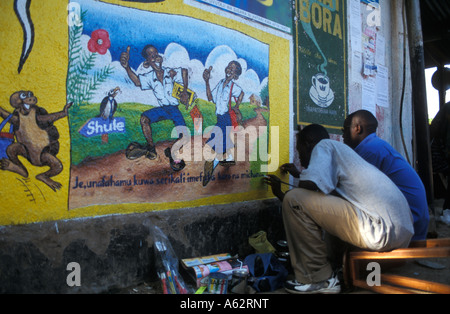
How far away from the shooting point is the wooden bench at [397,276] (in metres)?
2.04

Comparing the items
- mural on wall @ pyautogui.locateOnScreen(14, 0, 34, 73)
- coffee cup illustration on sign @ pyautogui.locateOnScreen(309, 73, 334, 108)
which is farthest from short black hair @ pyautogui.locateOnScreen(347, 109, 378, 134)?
mural on wall @ pyautogui.locateOnScreen(14, 0, 34, 73)

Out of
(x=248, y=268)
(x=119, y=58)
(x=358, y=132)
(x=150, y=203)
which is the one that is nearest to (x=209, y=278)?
(x=248, y=268)

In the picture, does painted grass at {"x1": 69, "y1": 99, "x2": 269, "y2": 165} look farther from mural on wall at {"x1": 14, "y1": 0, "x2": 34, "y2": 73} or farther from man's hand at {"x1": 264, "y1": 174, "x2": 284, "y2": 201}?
man's hand at {"x1": 264, "y1": 174, "x2": 284, "y2": 201}

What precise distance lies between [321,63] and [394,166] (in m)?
1.73

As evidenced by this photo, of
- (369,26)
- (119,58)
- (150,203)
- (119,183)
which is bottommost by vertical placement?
(150,203)

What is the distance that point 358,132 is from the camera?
322cm

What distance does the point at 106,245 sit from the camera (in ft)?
7.44

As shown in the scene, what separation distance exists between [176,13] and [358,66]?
9.88ft

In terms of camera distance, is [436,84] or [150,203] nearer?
[150,203]

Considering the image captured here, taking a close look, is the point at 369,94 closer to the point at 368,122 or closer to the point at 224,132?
the point at 368,122

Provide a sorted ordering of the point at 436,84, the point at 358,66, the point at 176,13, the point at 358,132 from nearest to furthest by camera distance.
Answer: the point at 176,13 → the point at 358,132 → the point at 358,66 → the point at 436,84

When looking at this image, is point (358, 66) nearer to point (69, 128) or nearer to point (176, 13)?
point (176, 13)

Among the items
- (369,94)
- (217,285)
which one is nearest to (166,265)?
(217,285)

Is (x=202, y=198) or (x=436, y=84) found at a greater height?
(x=436, y=84)
